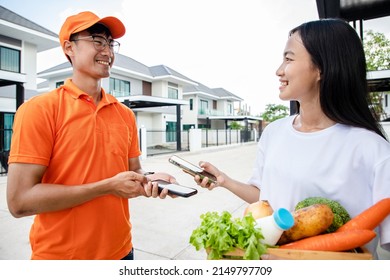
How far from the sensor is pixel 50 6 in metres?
1.12

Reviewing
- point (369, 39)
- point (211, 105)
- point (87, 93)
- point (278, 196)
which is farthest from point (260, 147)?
point (211, 105)

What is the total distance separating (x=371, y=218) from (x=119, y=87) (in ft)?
23.4

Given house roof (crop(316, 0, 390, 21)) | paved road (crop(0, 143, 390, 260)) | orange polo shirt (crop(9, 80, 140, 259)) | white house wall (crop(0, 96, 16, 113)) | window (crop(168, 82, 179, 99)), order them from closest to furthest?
orange polo shirt (crop(9, 80, 140, 259)) → paved road (crop(0, 143, 390, 260)) → house roof (crop(316, 0, 390, 21)) → white house wall (crop(0, 96, 16, 113)) → window (crop(168, 82, 179, 99))

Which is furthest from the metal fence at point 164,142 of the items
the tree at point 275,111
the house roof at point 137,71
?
the tree at point 275,111

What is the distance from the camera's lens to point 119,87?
715 centimetres

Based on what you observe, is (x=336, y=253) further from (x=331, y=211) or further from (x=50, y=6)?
(x=50, y=6)

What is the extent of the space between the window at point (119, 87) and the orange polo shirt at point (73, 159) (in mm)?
5643

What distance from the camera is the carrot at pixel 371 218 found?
1.81 ft

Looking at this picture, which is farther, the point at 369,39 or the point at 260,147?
the point at 369,39

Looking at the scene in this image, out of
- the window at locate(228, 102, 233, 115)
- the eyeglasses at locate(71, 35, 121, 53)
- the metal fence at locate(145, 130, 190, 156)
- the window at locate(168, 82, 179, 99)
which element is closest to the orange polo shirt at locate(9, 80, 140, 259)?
the eyeglasses at locate(71, 35, 121, 53)

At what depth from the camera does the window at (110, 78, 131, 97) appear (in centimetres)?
649

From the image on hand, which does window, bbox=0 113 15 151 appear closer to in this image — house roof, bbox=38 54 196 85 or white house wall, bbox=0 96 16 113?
white house wall, bbox=0 96 16 113

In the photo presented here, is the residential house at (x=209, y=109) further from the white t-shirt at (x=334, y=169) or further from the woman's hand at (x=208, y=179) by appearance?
the white t-shirt at (x=334, y=169)

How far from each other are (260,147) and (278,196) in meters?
0.20
